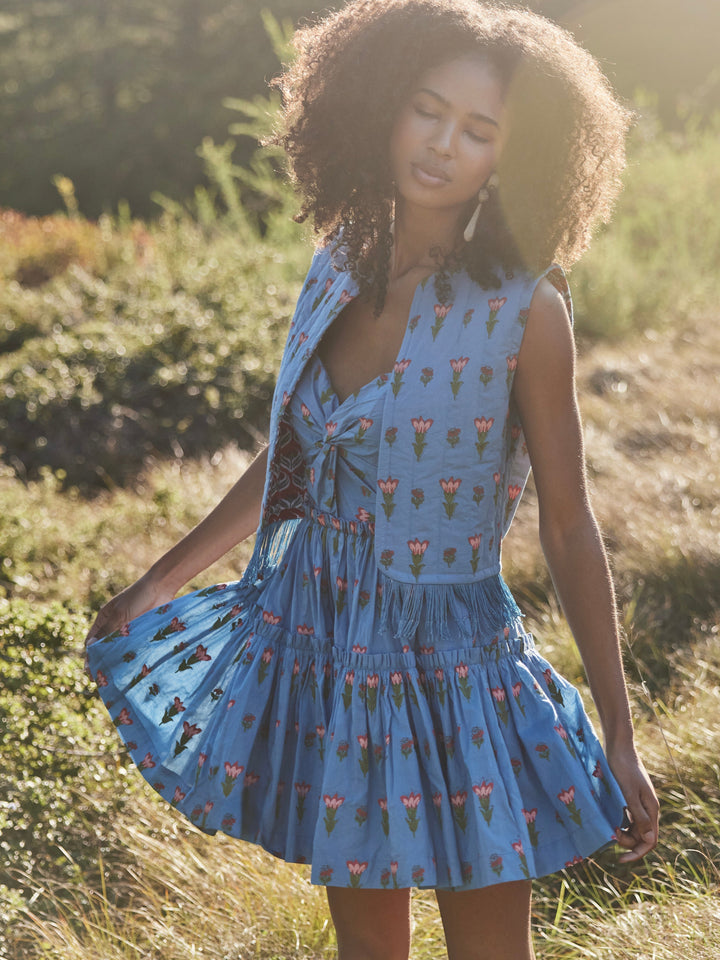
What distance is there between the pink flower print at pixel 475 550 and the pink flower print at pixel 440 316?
1.11 ft

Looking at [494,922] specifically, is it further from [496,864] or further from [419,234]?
[419,234]

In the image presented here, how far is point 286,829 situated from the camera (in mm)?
1767

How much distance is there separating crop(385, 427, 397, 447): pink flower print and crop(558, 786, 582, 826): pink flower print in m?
0.60

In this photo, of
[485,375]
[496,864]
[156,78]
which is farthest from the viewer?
[156,78]

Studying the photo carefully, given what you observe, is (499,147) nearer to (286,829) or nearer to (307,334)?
(307,334)

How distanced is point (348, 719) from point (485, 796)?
25 centimetres

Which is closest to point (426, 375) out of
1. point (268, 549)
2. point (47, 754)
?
point (268, 549)

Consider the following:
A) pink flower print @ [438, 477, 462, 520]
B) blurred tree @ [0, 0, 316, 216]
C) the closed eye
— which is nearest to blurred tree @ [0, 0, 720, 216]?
blurred tree @ [0, 0, 316, 216]

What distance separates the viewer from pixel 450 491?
168 centimetres

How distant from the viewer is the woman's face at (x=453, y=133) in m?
1.71

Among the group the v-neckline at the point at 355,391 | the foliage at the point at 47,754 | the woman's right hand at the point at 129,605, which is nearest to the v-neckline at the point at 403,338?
the v-neckline at the point at 355,391

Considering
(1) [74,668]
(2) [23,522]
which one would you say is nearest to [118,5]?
(2) [23,522]

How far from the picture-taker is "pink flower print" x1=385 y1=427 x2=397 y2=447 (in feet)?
5.45

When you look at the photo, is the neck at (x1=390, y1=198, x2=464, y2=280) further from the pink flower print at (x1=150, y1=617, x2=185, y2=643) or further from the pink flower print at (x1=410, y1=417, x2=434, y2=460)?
the pink flower print at (x1=150, y1=617, x2=185, y2=643)
